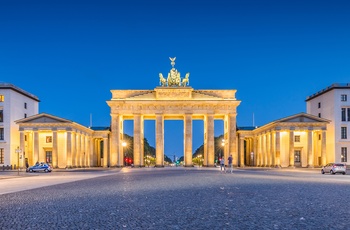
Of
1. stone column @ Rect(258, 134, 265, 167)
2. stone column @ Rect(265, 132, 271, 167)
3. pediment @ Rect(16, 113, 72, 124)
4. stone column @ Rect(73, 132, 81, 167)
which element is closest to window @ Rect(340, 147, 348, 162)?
stone column @ Rect(265, 132, 271, 167)

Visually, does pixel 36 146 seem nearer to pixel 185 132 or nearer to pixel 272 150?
pixel 185 132

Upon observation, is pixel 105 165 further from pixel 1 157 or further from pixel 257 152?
pixel 257 152

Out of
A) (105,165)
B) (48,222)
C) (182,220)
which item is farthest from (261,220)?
(105,165)

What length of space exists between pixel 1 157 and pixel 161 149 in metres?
30.8

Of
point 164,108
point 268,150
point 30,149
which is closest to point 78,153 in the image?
point 30,149

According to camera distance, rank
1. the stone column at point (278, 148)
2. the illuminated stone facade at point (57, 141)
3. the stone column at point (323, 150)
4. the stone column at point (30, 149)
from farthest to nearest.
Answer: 1. the stone column at point (30, 149)
2. the stone column at point (278, 148)
3. the stone column at point (323, 150)
4. the illuminated stone facade at point (57, 141)

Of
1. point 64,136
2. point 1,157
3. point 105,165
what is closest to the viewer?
point 1,157

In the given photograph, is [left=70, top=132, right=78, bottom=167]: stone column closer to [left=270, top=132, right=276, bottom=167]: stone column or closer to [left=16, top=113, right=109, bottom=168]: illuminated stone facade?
[left=16, top=113, right=109, bottom=168]: illuminated stone facade

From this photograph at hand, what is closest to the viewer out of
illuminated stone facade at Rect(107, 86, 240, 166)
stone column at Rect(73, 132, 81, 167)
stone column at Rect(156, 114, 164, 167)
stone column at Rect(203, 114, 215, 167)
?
stone column at Rect(73, 132, 81, 167)

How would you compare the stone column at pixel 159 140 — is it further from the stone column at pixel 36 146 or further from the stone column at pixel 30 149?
the stone column at pixel 30 149

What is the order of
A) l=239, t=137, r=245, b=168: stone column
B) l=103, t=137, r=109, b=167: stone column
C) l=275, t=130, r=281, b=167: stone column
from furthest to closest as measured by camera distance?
l=103, t=137, r=109, b=167: stone column → l=239, t=137, r=245, b=168: stone column → l=275, t=130, r=281, b=167: stone column

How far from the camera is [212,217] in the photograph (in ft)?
36.8

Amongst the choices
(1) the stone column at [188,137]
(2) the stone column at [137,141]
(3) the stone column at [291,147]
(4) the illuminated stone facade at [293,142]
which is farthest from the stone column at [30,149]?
(3) the stone column at [291,147]

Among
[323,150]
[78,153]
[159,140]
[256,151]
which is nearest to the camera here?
[323,150]
